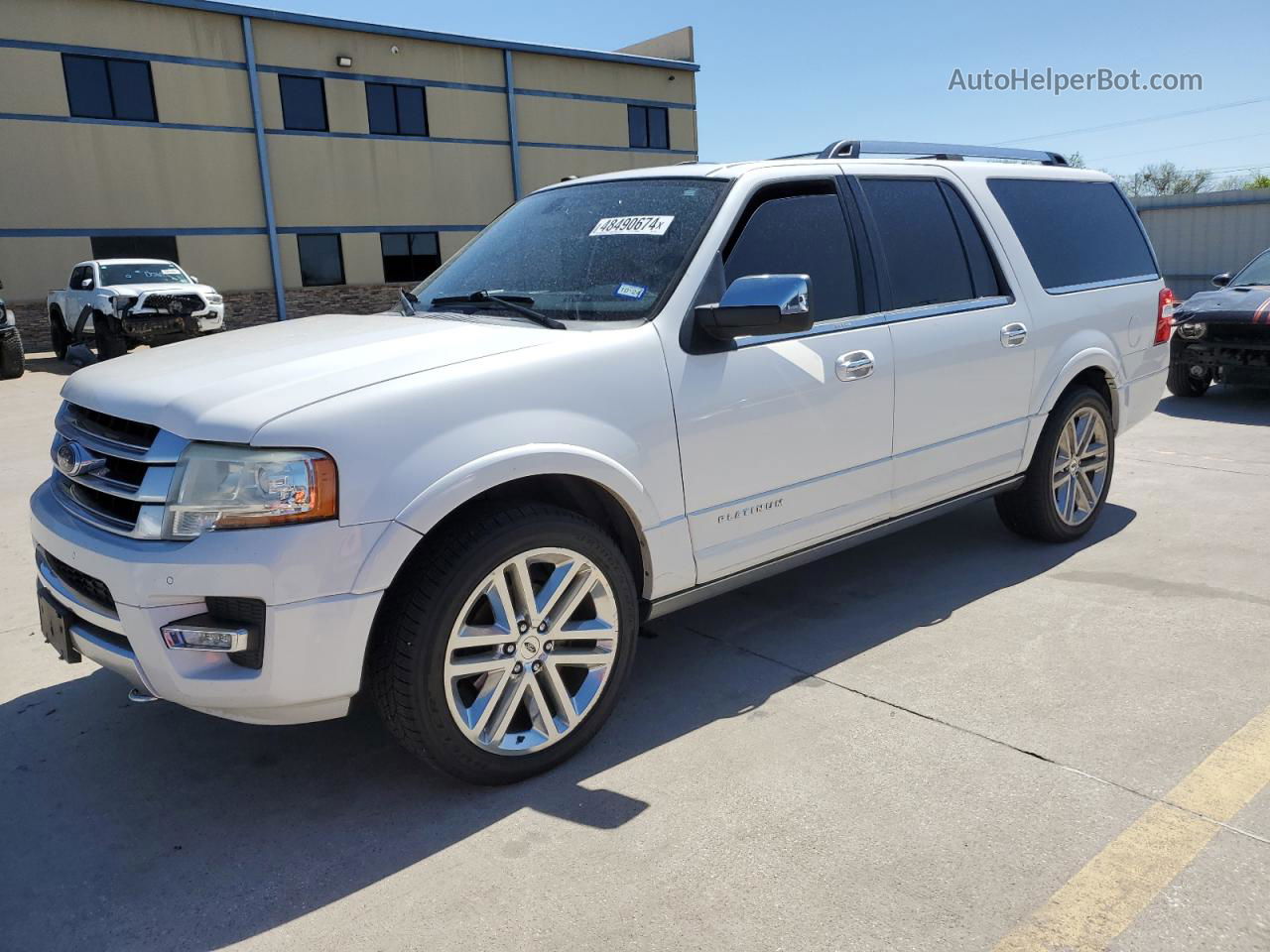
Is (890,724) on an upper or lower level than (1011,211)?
lower

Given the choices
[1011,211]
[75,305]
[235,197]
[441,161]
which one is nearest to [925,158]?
[1011,211]

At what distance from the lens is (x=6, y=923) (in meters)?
2.41

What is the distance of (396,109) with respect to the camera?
2523 centimetres

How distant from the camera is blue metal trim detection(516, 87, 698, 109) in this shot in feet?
89.8

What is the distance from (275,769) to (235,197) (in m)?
22.8

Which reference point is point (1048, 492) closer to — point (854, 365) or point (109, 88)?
point (854, 365)

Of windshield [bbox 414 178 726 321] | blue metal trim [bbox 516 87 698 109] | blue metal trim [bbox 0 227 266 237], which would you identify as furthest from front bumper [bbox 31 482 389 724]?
blue metal trim [bbox 516 87 698 109]

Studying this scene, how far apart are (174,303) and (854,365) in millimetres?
15153

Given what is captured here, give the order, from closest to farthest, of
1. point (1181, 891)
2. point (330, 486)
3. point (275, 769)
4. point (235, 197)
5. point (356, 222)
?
point (1181, 891), point (330, 486), point (275, 769), point (235, 197), point (356, 222)

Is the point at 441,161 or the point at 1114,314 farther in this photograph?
the point at 441,161

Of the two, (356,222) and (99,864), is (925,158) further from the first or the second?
(356,222)

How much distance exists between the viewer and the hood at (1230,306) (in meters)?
8.71

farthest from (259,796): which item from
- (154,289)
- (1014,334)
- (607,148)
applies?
(607,148)

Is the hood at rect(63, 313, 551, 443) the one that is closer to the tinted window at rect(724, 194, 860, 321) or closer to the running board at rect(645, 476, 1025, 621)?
the tinted window at rect(724, 194, 860, 321)
